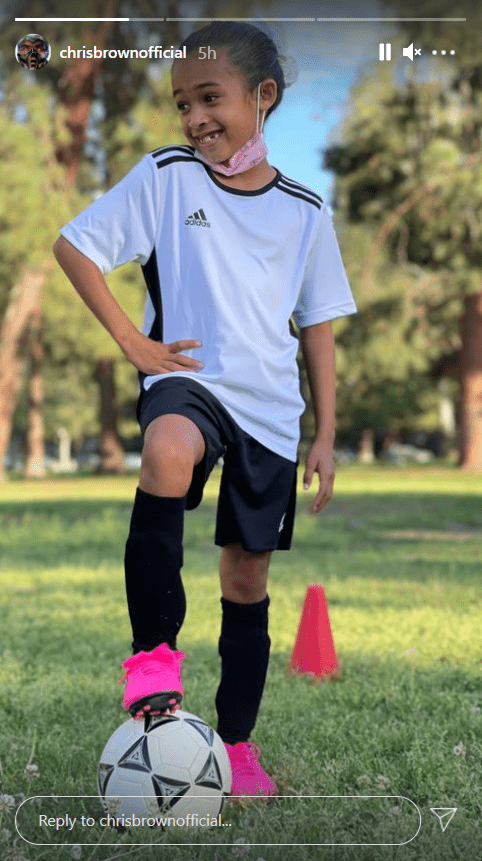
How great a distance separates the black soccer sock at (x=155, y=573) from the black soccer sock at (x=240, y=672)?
2.04 ft

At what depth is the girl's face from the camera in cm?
310

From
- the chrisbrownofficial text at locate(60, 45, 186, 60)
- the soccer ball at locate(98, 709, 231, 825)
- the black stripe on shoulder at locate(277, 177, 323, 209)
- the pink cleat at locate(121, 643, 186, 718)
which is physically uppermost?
the chrisbrownofficial text at locate(60, 45, 186, 60)

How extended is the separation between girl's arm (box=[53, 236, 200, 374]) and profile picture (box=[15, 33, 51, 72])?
47 centimetres

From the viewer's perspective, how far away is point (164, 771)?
9.70 feet

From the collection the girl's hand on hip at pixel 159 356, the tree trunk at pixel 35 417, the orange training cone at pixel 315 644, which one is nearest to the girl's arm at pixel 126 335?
the girl's hand on hip at pixel 159 356

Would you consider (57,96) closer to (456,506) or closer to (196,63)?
(196,63)

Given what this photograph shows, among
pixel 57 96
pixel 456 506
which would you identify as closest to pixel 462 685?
pixel 57 96

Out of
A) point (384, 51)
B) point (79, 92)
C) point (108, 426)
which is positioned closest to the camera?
point (384, 51)

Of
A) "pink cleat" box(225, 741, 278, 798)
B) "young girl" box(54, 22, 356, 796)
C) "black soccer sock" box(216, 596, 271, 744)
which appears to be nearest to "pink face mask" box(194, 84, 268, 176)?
"young girl" box(54, 22, 356, 796)

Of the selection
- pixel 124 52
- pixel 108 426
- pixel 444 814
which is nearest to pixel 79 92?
pixel 124 52

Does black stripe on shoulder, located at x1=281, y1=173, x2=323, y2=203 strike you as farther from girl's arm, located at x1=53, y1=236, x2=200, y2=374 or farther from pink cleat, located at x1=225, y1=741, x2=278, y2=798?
pink cleat, located at x1=225, y1=741, x2=278, y2=798

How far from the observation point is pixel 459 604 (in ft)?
24.2

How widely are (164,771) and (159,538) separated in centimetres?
58

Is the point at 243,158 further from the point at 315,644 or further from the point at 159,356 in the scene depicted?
the point at 315,644
